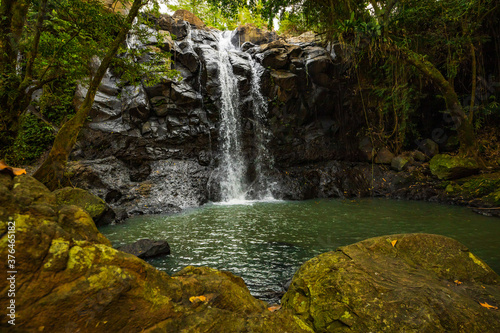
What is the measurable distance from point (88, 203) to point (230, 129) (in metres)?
7.91

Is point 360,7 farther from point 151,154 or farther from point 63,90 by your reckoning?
point 63,90

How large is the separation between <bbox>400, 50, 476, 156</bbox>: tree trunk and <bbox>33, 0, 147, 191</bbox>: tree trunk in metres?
9.82

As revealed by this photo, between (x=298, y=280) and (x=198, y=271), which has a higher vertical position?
(x=198, y=271)

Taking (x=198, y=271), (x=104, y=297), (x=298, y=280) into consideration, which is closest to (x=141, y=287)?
(x=104, y=297)

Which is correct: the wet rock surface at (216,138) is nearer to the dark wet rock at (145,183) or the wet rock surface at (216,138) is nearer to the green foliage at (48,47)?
the dark wet rock at (145,183)

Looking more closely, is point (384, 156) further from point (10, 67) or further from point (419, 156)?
point (10, 67)

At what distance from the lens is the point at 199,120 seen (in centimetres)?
1270

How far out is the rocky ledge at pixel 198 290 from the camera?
4.00 ft

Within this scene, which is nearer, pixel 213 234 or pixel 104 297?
pixel 104 297

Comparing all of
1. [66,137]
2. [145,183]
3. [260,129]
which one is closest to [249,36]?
[260,129]

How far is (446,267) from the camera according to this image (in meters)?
2.46

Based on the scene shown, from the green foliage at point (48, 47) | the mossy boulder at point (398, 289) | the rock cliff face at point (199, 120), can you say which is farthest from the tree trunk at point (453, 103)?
the green foliage at point (48, 47)

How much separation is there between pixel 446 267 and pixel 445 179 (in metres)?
9.41

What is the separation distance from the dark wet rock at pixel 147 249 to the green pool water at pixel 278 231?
0.53 feet
